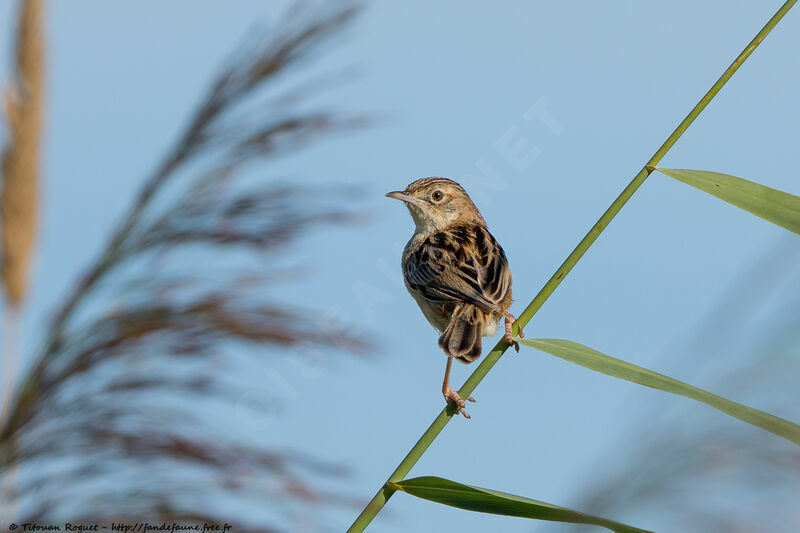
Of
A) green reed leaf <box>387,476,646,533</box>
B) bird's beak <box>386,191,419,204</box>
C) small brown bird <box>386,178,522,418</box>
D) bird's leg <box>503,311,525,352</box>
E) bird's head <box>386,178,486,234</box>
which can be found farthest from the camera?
bird's head <box>386,178,486,234</box>

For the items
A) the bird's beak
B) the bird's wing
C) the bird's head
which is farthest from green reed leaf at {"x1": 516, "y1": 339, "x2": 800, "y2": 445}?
the bird's head

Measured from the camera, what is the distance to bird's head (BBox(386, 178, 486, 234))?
5.80 meters

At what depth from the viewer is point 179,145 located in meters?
3.97

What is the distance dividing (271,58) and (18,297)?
1.69 meters

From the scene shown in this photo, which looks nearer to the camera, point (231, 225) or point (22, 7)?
point (231, 225)

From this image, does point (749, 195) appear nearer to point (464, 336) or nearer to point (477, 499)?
point (477, 499)

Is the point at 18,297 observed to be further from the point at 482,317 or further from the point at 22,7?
the point at 482,317

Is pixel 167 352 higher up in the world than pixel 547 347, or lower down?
higher up

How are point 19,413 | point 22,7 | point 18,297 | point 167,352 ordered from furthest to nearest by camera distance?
point 22,7, point 18,297, point 167,352, point 19,413

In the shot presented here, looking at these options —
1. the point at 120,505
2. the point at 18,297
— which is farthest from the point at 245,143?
the point at 120,505

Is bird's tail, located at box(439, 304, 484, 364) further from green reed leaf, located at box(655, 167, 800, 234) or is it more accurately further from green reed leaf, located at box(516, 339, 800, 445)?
green reed leaf, located at box(655, 167, 800, 234)

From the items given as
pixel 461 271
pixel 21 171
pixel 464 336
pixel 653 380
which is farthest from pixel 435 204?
pixel 653 380

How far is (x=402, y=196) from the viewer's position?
561 centimetres

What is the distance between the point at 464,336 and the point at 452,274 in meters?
0.63
